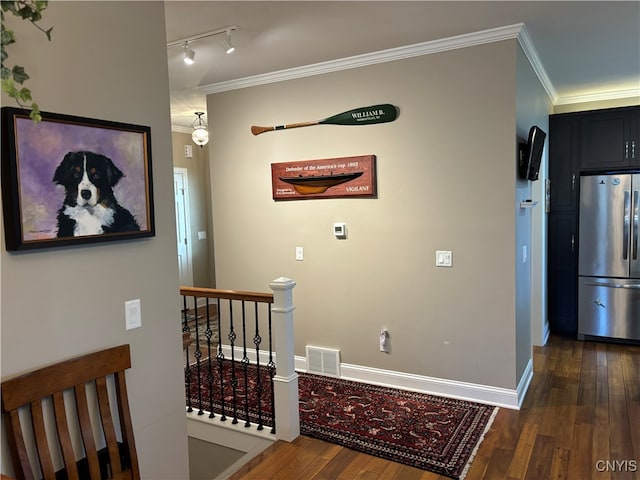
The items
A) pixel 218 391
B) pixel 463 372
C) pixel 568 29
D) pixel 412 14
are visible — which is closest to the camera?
pixel 412 14

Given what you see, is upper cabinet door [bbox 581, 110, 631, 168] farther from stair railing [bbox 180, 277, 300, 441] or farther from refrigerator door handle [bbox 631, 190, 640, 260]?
stair railing [bbox 180, 277, 300, 441]

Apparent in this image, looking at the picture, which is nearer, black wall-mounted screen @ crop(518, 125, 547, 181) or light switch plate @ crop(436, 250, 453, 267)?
Answer: black wall-mounted screen @ crop(518, 125, 547, 181)

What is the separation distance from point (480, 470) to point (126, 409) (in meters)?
1.92

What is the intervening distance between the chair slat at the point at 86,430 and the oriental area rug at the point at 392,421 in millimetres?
1273

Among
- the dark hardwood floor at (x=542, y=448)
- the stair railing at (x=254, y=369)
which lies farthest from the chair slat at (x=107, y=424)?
the stair railing at (x=254, y=369)

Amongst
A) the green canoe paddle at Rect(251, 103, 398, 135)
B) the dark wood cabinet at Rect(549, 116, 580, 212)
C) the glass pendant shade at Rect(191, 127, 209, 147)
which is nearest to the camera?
the green canoe paddle at Rect(251, 103, 398, 135)

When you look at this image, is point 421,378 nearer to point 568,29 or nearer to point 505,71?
point 505,71

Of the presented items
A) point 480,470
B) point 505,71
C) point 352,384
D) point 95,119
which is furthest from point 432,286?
point 95,119

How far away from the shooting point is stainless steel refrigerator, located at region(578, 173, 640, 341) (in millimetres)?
4785

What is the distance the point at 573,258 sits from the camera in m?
5.16

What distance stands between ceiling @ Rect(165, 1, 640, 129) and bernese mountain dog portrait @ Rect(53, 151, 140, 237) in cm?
123

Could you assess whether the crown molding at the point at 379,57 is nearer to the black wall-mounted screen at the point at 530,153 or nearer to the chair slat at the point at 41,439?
the black wall-mounted screen at the point at 530,153

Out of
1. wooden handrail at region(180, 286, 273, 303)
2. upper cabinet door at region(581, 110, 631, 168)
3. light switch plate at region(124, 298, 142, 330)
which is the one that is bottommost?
wooden handrail at region(180, 286, 273, 303)

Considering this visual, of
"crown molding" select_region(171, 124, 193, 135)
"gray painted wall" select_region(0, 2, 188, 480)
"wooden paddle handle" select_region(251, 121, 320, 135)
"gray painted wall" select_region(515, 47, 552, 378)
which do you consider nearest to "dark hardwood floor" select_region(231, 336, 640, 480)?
"gray painted wall" select_region(515, 47, 552, 378)
